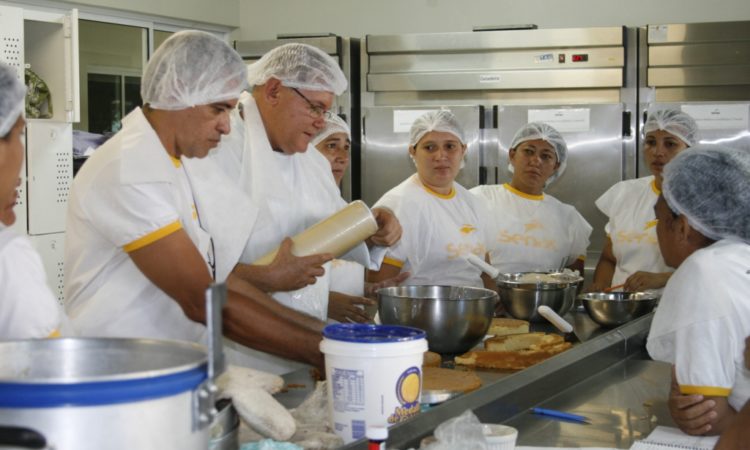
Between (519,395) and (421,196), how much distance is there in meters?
1.96

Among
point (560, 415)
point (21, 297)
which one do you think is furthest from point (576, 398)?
point (21, 297)

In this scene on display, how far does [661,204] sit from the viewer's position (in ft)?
7.57

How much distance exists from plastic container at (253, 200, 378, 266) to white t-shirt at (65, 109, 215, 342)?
0.36 m

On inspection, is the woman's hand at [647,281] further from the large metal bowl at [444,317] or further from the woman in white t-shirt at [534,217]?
the large metal bowl at [444,317]

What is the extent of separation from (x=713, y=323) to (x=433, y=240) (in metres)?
2.00

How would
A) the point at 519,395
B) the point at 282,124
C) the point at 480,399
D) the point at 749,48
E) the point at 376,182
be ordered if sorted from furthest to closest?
the point at 376,182, the point at 749,48, the point at 282,124, the point at 519,395, the point at 480,399

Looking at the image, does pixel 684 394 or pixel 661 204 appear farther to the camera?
pixel 661 204

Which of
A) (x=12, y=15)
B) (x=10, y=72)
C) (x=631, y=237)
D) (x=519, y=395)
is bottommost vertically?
(x=519, y=395)


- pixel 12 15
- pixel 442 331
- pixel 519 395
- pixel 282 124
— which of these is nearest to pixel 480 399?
pixel 519 395

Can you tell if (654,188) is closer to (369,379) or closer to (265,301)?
(265,301)

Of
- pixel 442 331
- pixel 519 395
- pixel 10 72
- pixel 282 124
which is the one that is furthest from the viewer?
pixel 282 124

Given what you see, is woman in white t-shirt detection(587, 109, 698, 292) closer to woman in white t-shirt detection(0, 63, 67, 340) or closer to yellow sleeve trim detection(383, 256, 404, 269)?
yellow sleeve trim detection(383, 256, 404, 269)

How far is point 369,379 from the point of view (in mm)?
1597

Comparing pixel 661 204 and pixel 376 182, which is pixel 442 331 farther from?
pixel 376 182
